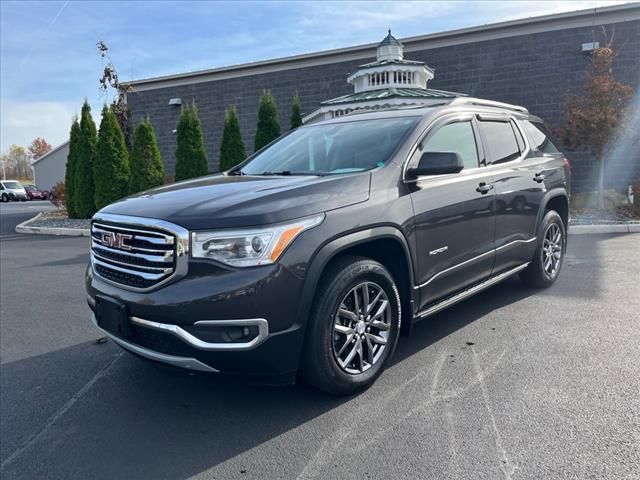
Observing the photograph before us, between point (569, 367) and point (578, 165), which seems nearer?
point (569, 367)

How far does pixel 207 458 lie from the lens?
2699mm

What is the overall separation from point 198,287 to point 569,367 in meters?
2.64

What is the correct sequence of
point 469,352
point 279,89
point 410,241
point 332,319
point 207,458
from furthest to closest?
point 279,89
point 469,352
point 410,241
point 332,319
point 207,458

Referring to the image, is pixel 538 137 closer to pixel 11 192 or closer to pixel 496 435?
pixel 496 435

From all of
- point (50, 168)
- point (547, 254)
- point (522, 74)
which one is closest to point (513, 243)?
point (547, 254)

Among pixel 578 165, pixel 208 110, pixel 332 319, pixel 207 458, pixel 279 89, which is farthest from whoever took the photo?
pixel 208 110

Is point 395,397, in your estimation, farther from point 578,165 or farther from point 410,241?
point 578,165

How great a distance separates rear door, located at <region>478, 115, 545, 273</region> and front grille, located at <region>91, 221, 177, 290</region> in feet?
9.46

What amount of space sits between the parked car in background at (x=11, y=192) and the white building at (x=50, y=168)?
410cm

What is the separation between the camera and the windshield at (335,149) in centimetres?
377

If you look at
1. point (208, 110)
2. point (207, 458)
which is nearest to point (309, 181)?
point (207, 458)

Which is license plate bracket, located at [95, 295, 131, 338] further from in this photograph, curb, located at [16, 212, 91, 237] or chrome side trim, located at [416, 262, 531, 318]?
curb, located at [16, 212, 91, 237]

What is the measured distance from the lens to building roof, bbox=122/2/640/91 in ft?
45.8

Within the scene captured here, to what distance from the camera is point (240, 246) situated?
9.03ft
